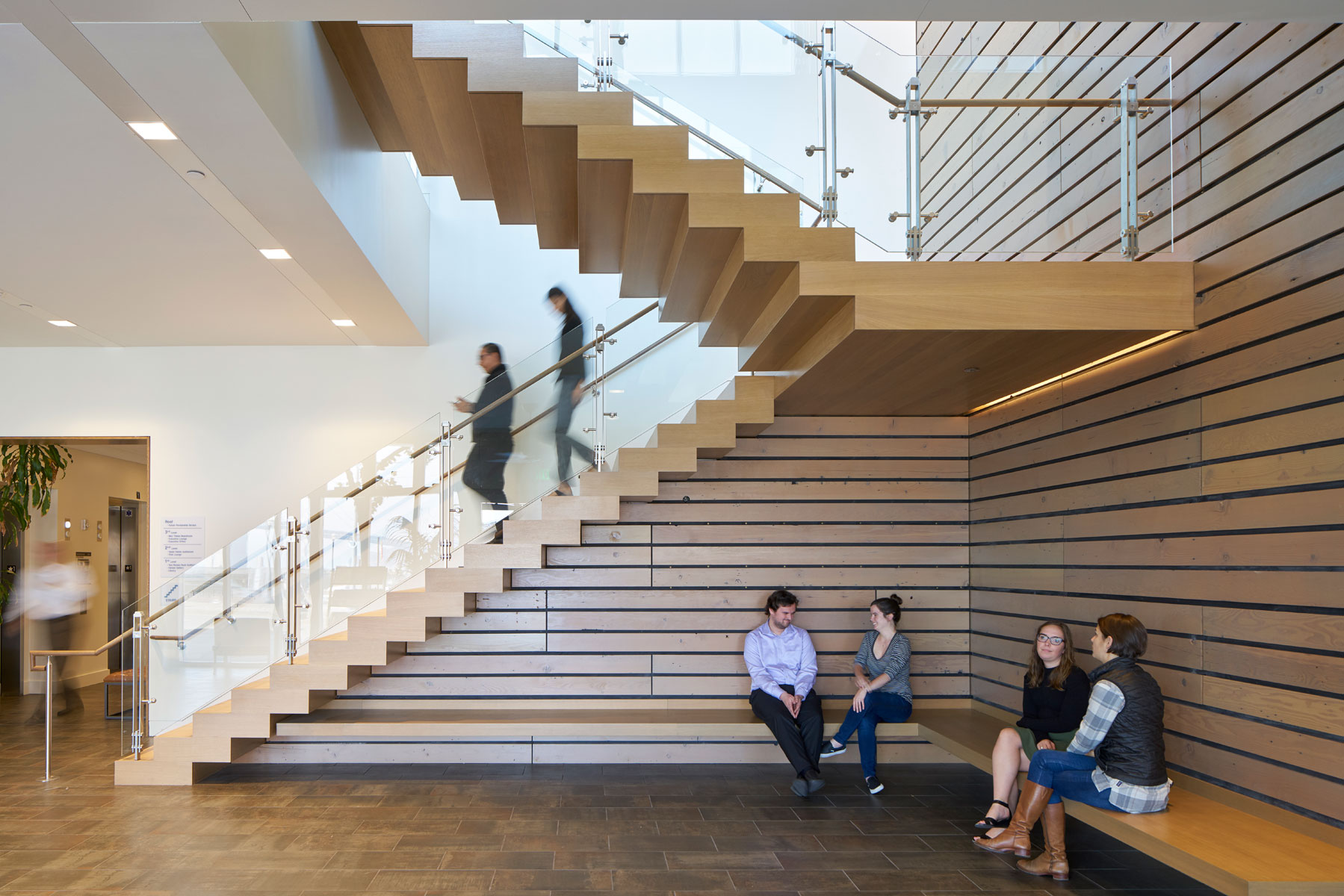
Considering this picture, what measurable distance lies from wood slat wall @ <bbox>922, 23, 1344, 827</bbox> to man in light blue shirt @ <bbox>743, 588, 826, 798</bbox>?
1794mm

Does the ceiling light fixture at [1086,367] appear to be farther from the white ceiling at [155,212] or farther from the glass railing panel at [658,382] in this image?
the white ceiling at [155,212]

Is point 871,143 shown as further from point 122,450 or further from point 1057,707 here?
point 122,450

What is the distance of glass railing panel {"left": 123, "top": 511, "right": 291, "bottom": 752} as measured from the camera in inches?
232

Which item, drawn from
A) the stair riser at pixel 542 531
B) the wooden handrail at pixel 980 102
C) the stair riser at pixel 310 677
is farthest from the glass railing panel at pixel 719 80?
the stair riser at pixel 310 677

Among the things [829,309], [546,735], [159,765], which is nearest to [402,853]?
[546,735]

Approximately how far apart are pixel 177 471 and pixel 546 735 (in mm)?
3944

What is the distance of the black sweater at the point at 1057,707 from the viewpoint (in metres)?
4.50

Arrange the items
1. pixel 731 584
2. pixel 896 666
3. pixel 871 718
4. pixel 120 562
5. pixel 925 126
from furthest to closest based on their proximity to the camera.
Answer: pixel 120 562
pixel 731 584
pixel 896 666
pixel 871 718
pixel 925 126

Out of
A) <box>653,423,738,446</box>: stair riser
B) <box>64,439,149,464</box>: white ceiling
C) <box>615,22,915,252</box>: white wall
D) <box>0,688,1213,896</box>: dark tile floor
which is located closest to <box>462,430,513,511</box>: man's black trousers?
<box>653,423,738,446</box>: stair riser

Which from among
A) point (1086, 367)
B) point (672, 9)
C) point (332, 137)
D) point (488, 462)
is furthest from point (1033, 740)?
point (332, 137)

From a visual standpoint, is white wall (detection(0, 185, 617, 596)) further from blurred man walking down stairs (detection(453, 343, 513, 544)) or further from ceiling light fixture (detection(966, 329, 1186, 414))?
ceiling light fixture (detection(966, 329, 1186, 414))

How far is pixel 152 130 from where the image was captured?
12.5 ft

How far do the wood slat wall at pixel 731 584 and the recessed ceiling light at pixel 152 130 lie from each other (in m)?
3.81

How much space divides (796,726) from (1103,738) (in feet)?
7.47
